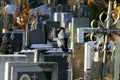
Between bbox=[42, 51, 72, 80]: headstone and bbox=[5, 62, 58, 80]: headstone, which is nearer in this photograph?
bbox=[5, 62, 58, 80]: headstone

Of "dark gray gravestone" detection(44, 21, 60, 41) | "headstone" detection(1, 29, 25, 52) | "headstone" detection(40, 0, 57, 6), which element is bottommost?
"headstone" detection(1, 29, 25, 52)

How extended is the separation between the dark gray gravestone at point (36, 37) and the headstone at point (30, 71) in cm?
652

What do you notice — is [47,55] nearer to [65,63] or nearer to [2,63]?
[65,63]

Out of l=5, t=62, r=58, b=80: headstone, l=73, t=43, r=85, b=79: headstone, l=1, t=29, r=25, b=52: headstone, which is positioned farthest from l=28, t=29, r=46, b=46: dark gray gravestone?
l=5, t=62, r=58, b=80: headstone

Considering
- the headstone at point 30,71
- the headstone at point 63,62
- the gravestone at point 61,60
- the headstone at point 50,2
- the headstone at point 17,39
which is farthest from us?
the headstone at point 50,2

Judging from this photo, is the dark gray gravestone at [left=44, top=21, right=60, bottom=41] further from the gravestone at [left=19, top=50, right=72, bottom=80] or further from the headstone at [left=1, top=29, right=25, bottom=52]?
the gravestone at [left=19, top=50, right=72, bottom=80]

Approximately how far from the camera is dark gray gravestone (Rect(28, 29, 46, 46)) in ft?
43.0

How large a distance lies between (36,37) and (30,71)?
22.4ft

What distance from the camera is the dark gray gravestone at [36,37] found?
1312 centimetres

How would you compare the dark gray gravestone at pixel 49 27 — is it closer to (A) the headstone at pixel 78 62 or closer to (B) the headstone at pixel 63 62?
(B) the headstone at pixel 63 62

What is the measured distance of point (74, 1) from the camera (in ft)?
84.7

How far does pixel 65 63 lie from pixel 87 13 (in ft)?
39.4

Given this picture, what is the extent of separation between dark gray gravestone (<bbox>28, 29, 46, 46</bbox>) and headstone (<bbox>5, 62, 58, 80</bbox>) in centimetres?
652

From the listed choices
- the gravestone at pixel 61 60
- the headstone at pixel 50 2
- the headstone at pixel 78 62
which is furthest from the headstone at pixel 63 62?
the headstone at pixel 50 2
